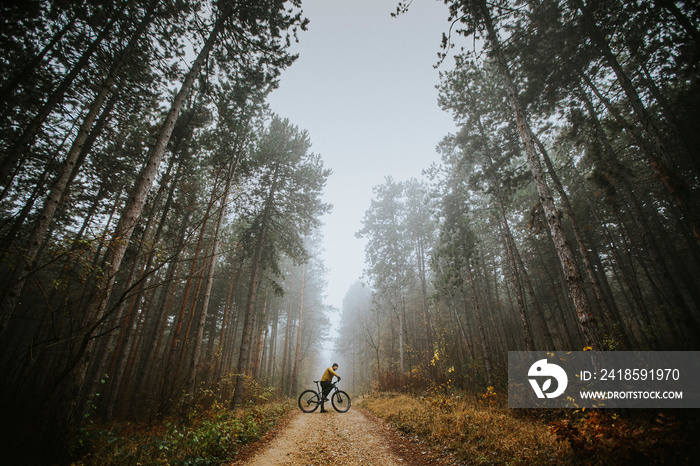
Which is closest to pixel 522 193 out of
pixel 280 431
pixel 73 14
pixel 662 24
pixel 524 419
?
pixel 662 24

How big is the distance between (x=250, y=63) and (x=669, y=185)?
44.2 ft

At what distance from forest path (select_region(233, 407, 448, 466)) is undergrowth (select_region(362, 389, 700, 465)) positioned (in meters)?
0.65

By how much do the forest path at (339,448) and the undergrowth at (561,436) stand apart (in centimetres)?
65

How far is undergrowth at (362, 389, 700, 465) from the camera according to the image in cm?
330

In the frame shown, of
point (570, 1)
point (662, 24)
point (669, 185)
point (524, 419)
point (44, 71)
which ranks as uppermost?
point (570, 1)

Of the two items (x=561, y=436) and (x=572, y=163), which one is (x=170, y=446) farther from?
(x=572, y=163)

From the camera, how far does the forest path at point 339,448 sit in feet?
15.9

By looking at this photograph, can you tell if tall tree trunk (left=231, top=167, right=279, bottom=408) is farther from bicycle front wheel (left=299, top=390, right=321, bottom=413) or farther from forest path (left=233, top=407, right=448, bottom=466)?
forest path (left=233, top=407, right=448, bottom=466)

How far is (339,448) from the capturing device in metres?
5.54

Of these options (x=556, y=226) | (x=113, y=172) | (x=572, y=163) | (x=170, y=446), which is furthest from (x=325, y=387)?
(x=572, y=163)

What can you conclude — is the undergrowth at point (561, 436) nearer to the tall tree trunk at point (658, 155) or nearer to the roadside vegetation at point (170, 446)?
the roadside vegetation at point (170, 446)

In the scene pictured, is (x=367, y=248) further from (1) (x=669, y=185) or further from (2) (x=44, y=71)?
(2) (x=44, y=71)

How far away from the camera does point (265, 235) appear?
486 inches

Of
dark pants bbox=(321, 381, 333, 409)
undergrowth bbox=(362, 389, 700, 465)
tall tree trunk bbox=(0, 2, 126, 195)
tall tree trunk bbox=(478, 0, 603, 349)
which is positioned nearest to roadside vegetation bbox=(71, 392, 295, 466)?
dark pants bbox=(321, 381, 333, 409)
